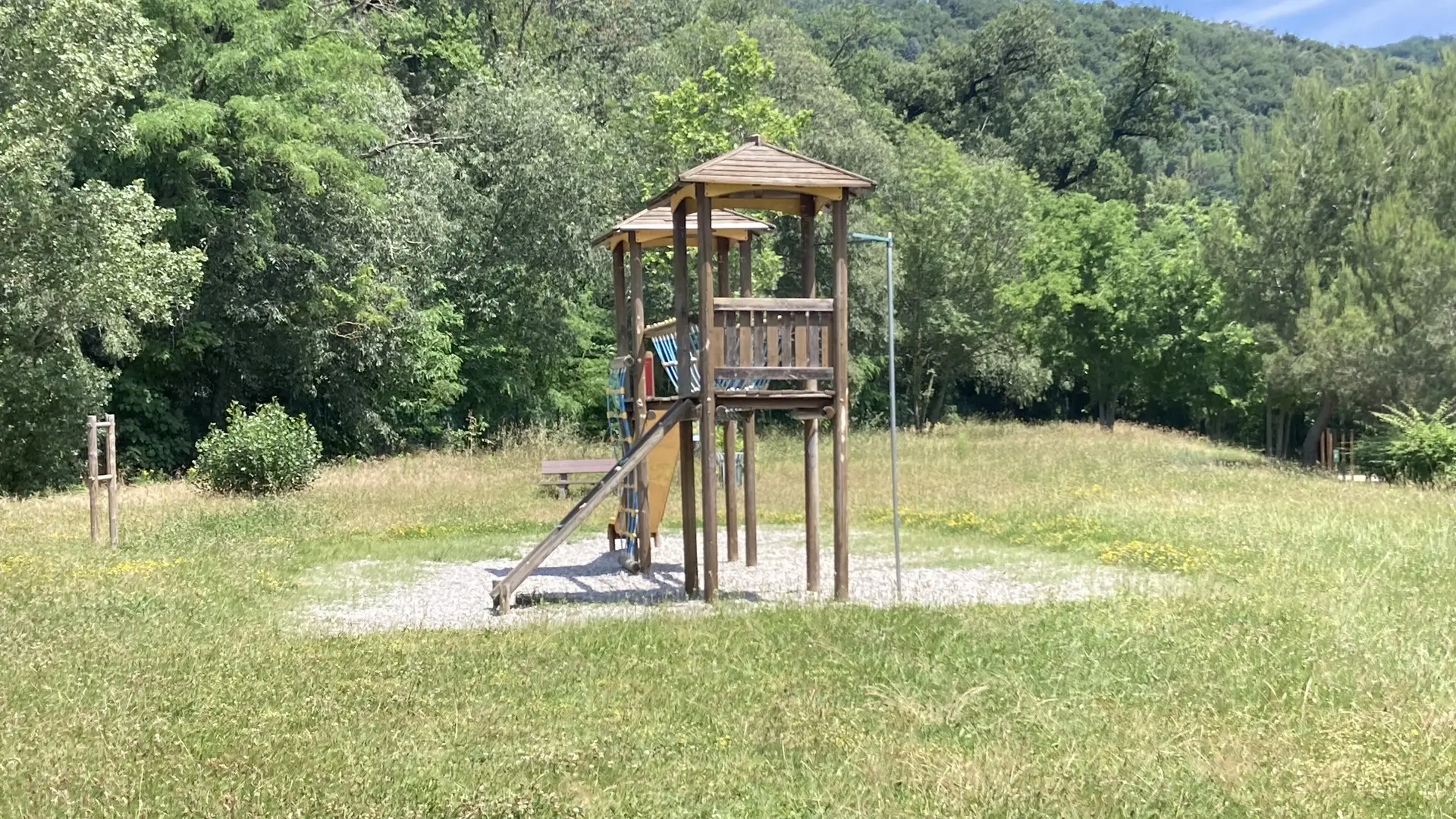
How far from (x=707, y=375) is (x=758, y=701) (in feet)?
12.6

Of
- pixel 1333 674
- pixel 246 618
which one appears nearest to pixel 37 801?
pixel 246 618

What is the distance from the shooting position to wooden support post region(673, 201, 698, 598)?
422 inches

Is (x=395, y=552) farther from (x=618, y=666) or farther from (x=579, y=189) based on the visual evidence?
(x=579, y=189)

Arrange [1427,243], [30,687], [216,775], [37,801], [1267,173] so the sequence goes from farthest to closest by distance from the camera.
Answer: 1. [1267,173]
2. [1427,243]
3. [30,687]
4. [216,775]
5. [37,801]

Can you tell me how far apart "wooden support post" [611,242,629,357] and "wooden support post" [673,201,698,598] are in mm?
2463

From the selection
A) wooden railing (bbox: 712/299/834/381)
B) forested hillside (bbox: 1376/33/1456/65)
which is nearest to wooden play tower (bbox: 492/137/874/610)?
wooden railing (bbox: 712/299/834/381)

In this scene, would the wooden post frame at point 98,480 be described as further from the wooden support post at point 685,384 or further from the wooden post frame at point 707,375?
the wooden post frame at point 707,375

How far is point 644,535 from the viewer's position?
12430 mm

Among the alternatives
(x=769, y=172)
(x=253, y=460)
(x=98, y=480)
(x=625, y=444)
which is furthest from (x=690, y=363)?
(x=253, y=460)

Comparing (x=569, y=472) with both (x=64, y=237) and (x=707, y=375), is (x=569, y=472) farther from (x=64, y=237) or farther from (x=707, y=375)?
(x=64, y=237)

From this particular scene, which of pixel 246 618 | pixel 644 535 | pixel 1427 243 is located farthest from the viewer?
pixel 1427 243

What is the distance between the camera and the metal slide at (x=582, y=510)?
32.3 ft

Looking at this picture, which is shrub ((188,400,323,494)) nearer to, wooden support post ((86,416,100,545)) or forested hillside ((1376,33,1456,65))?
wooden support post ((86,416,100,545))

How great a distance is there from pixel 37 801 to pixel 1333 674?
6870 millimetres
